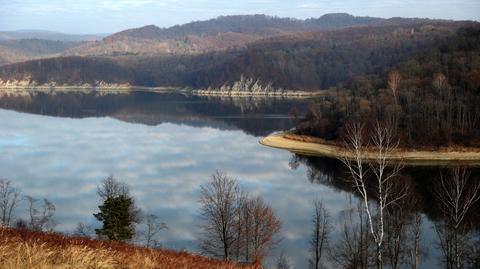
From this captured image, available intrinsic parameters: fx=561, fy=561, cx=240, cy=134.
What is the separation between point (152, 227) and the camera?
72.9 feet

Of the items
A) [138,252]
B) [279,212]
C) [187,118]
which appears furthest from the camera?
[187,118]

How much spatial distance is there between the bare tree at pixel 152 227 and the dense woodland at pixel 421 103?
2917cm

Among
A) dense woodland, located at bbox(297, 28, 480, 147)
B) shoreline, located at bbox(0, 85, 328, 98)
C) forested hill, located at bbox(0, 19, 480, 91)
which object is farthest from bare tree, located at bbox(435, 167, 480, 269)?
forested hill, located at bbox(0, 19, 480, 91)

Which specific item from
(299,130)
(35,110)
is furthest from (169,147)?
(35,110)

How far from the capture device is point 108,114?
8219 cm

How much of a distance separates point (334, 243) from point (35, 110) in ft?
260

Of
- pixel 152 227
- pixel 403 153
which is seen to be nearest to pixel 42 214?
pixel 152 227

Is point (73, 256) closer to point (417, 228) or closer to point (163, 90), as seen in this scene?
point (417, 228)

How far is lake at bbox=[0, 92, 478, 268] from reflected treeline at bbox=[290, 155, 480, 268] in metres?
0.32

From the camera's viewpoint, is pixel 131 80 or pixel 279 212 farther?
pixel 131 80

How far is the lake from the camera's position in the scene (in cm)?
2341

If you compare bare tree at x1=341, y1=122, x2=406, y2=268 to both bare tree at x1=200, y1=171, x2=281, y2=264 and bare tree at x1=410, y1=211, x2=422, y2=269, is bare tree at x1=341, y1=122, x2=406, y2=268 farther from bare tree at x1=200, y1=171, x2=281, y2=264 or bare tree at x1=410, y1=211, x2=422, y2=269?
bare tree at x1=200, y1=171, x2=281, y2=264

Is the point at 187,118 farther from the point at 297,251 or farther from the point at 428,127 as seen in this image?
the point at 297,251

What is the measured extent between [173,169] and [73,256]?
31836 millimetres
